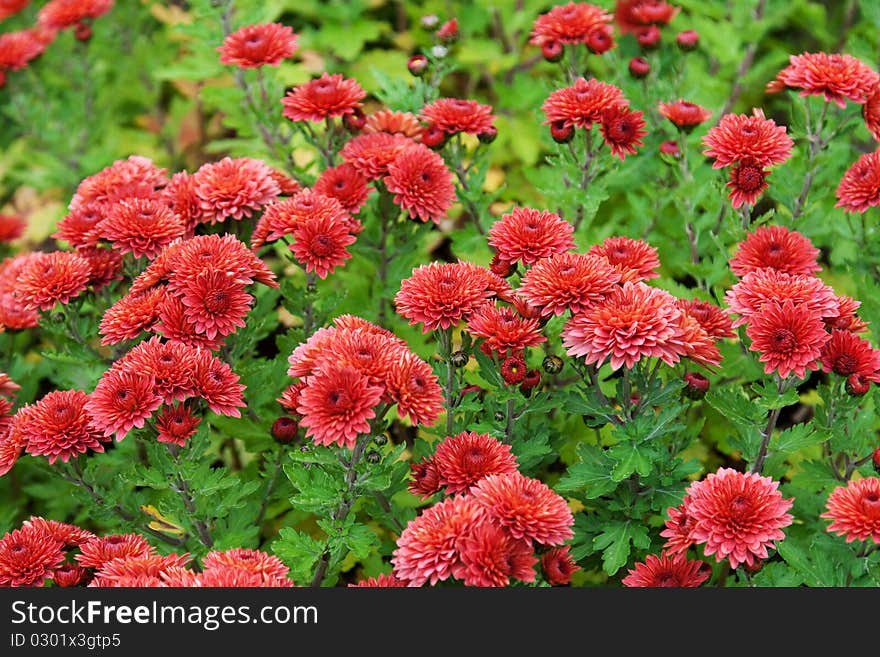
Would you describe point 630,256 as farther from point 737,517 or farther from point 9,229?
point 9,229

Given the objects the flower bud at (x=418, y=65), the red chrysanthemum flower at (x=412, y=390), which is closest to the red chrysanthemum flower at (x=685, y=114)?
the flower bud at (x=418, y=65)

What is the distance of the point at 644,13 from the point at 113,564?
289 centimetres

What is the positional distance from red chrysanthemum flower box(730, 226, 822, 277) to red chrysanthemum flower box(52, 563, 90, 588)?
1973 mm

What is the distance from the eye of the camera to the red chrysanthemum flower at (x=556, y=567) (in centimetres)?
234

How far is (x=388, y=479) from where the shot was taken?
8.18 ft

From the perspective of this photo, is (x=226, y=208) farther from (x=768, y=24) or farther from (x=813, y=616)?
(x=768, y=24)

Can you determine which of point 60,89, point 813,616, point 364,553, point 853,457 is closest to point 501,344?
point 364,553

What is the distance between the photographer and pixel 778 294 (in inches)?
99.0

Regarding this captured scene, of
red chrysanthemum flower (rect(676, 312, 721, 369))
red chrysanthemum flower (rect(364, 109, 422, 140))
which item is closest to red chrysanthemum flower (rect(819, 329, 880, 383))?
red chrysanthemum flower (rect(676, 312, 721, 369))

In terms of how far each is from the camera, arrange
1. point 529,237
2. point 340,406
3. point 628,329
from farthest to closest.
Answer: point 529,237, point 628,329, point 340,406

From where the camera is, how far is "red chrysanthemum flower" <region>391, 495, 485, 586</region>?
84.7 inches

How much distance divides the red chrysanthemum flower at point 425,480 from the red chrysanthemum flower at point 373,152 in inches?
39.6

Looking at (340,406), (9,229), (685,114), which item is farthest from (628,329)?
(9,229)

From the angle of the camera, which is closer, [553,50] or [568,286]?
[568,286]
